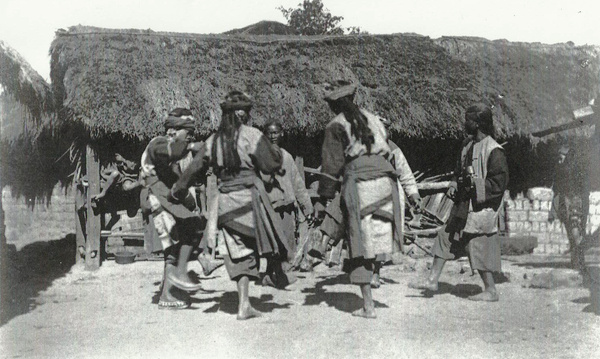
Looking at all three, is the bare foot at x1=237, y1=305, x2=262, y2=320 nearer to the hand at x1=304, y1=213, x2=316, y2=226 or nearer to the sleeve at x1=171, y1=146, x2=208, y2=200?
the sleeve at x1=171, y1=146, x2=208, y2=200

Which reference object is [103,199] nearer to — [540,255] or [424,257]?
[424,257]

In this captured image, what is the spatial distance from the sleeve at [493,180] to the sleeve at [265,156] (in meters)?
1.94

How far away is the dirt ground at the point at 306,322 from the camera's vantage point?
4.05 m

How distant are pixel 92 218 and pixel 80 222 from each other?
24 centimetres

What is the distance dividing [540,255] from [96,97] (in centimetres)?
721

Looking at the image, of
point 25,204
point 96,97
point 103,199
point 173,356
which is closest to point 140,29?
point 96,97

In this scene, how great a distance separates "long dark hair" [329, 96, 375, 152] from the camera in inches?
195

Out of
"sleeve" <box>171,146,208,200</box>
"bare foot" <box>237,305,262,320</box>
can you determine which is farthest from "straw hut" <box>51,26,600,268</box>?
"bare foot" <box>237,305,262,320</box>

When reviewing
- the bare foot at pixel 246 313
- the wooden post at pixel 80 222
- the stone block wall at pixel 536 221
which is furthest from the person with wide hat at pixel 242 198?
the stone block wall at pixel 536 221

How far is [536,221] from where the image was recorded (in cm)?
1018

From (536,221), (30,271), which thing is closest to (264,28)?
(536,221)

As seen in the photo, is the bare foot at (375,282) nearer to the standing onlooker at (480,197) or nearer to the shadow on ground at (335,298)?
the shadow on ground at (335,298)

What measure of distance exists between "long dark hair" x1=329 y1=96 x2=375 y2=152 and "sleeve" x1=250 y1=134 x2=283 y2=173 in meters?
0.63

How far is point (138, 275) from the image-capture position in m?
8.04
